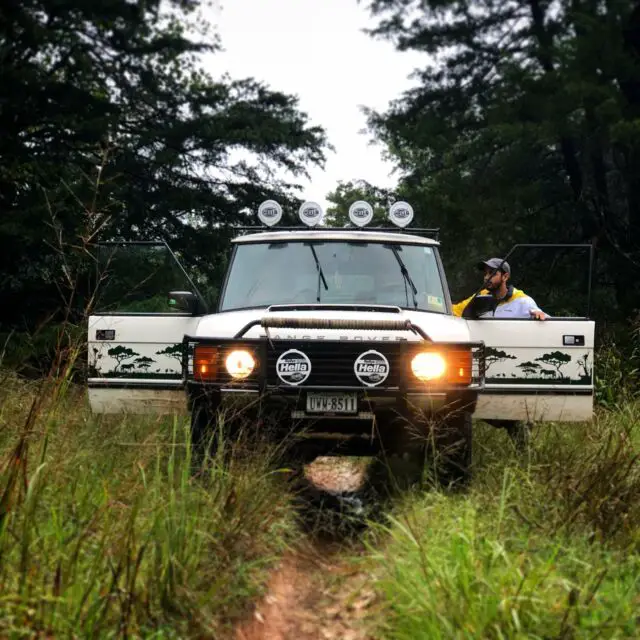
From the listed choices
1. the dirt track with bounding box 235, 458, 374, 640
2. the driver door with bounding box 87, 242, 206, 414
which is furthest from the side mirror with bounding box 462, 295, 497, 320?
the driver door with bounding box 87, 242, 206, 414

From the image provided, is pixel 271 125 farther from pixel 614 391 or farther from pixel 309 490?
pixel 309 490

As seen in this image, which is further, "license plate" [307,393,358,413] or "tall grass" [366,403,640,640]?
"license plate" [307,393,358,413]

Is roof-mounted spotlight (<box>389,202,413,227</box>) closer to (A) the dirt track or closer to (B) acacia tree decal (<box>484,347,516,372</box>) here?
(B) acacia tree decal (<box>484,347,516,372</box>)

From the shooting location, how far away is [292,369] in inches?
211

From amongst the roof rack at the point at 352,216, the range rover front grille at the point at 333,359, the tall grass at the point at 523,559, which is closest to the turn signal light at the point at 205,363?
the range rover front grille at the point at 333,359

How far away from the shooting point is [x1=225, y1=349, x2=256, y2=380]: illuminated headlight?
538 centimetres

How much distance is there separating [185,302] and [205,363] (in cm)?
117

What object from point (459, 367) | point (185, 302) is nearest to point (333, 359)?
point (459, 367)

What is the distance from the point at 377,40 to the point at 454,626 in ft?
47.4

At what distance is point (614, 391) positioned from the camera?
919 cm

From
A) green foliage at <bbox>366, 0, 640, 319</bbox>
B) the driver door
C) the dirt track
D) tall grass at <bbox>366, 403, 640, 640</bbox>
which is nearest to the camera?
tall grass at <bbox>366, 403, 640, 640</bbox>

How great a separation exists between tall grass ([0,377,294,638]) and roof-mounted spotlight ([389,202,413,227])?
2866 mm

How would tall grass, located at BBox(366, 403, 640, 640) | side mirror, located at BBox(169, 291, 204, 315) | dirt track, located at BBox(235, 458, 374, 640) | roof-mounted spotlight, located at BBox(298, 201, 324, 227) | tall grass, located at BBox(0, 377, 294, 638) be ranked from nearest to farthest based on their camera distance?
tall grass, located at BBox(0, 377, 294, 638) → tall grass, located at BBox(366, 403, 640, 640) → dirt track, located at BBox(235, 458, 374, 640) → side mirror, located at BBox(169, 291, 204, 315) → roof-mounted spotlight, located at BBox(298, 201, 324, 227)

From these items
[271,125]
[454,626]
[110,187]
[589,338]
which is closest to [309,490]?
[589,338]
